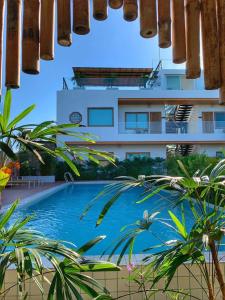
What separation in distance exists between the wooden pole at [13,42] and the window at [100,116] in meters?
21.2

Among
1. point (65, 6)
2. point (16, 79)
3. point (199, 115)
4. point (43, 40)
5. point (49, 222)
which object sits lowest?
point (49, 222)

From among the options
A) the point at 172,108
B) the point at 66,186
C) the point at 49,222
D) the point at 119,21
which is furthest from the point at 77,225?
the point at 172,108

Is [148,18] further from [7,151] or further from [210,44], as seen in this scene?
[7,151]

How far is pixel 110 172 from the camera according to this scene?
22016 millimetres

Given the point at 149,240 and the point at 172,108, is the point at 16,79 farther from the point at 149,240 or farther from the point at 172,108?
the point at 172,108

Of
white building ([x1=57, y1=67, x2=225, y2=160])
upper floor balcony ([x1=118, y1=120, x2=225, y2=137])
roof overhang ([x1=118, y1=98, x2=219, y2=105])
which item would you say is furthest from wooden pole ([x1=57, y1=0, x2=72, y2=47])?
roof overhang ([x1=118, y1=98, x2=219, y2=105])

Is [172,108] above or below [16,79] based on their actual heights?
above

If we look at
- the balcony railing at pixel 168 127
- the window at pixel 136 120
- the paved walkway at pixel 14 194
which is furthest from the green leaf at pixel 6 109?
the window at pixel 136 120

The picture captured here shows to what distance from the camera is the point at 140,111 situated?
23.5m

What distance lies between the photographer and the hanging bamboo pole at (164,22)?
1298 mm

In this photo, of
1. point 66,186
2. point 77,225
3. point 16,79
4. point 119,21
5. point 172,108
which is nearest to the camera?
point 16,79

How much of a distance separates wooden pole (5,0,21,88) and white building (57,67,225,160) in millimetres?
20295

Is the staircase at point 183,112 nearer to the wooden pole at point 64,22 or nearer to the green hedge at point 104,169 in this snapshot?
the green hedge at point 104,169

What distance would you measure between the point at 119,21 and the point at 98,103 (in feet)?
69.3
